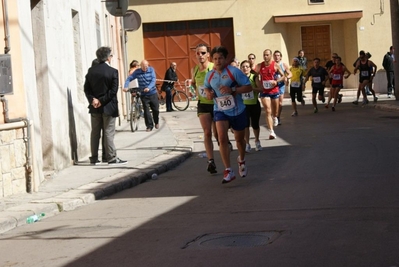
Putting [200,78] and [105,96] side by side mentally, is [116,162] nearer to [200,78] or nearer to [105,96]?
[105,96]

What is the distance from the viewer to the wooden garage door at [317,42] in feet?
140

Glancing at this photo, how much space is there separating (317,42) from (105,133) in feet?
90.8

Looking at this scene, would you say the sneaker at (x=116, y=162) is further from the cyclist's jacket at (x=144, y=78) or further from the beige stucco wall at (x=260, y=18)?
the beige stucco wall at (x=260, y=18)

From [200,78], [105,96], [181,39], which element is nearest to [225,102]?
[200,78]

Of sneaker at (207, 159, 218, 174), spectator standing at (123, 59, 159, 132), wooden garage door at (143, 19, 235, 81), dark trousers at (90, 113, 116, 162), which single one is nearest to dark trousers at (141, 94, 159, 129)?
spectator standing at (123, 59, 159, 132)

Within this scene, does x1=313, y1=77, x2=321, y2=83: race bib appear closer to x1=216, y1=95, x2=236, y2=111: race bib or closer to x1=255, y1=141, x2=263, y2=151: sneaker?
x1=255, y1=141, x2=263, y2=151: sneaker

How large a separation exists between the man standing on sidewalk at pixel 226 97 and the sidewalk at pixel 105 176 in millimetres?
1642

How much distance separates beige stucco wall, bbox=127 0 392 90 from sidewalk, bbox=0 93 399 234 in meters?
18.5

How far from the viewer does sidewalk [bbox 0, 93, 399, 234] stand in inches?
446

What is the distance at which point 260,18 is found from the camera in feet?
138

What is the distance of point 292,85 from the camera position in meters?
28.0

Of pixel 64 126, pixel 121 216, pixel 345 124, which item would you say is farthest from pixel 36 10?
pixel 345 124

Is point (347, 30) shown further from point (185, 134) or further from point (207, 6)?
point (185, 134)

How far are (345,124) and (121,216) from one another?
1355 centimetres
